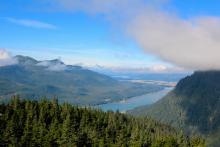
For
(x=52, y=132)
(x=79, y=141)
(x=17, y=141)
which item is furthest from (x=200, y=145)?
(x=17, y=141)

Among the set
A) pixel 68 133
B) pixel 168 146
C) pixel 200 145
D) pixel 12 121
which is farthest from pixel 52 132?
pixel 200 145

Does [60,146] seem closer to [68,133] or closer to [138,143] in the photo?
[68,133]

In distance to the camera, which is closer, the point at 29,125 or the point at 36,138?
the point at 36,138

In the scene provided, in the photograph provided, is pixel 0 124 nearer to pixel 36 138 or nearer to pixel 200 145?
pixel 36 138

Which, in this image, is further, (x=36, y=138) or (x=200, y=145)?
(x=200, y=145)

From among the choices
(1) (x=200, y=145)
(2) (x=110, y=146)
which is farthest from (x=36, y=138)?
(1) (x=200, y=145)

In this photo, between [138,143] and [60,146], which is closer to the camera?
[60,146]

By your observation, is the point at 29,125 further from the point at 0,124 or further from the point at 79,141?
the point at 79,141
